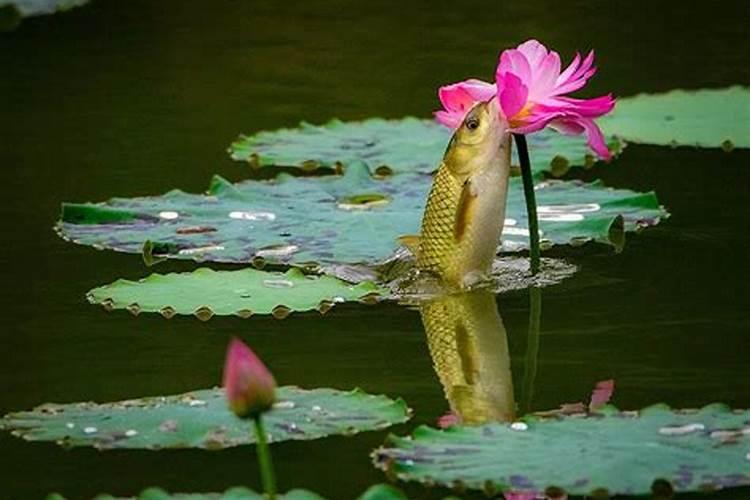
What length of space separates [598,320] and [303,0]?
399 centimetres

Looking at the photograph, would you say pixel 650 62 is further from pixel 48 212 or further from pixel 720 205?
pixel 48 212

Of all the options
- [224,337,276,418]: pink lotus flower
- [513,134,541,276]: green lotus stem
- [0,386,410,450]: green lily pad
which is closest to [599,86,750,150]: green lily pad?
[513,134,541,276]: green lotus stem

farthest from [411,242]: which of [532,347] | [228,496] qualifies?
[228,496]

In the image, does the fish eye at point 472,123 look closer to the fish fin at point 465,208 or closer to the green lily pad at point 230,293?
the fish fin at point 465,208

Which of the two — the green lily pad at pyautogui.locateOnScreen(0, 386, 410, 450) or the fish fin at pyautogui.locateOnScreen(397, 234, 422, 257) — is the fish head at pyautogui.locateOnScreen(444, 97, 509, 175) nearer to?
the fish fin at pyautogui.locateOnScreen(397, 234, 422, 257)

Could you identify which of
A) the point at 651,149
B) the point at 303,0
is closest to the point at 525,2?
the point at 303,0

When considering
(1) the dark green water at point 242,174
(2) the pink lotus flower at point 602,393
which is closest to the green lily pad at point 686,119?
(1) the dark green water at point 242,174

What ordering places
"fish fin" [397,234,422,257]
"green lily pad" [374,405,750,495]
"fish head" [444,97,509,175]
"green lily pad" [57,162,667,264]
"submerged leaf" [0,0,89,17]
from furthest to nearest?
1. "submerged leaf" [0,0,89,17]
2. "green lily pad" [57,162,667,264]
3. "fish fin" [397,234,422,257]
4. "fish head" [444,97,509,175]
5. "green lily pad" [374,405,750,495]

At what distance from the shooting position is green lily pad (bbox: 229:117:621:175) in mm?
4414

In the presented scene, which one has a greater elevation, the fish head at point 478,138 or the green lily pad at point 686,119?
the green lily pad at point 686,119

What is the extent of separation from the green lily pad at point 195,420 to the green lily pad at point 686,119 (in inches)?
76.9

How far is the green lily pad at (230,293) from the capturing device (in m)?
3.30

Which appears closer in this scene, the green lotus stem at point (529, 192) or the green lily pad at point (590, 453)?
the green lily pad at point (590, 453)

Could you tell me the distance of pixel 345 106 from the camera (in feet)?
17.3
